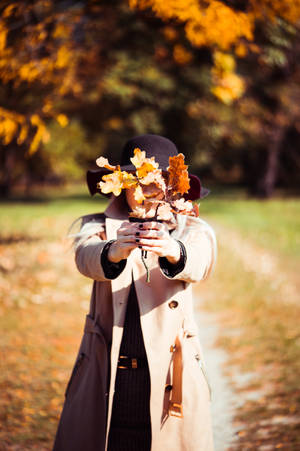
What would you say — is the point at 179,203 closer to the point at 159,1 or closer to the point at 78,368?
the point at 78,368

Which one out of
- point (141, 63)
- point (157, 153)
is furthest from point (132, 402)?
point (141, 63)

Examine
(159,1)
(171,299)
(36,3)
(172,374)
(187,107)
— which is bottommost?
(172,374)

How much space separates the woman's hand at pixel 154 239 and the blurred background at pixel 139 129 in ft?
2.58

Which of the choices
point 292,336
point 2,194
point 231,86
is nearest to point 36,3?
point 231,86

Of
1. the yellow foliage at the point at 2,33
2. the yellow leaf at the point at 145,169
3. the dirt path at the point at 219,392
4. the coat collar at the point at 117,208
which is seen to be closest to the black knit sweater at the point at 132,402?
the coat collar at the point at 117,208

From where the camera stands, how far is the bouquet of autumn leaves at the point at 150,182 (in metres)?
1.72

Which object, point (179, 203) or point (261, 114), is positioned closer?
point (179, 203)

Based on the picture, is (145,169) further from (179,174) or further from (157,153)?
(157,153)

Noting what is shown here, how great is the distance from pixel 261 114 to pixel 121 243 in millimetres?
9497

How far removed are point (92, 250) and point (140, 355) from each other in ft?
1.85

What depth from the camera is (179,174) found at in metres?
1.76

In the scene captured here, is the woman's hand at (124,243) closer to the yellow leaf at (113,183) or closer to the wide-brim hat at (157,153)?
the yellow leaf at (113,183)

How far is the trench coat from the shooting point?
6.61ft

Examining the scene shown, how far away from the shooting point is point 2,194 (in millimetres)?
27375
